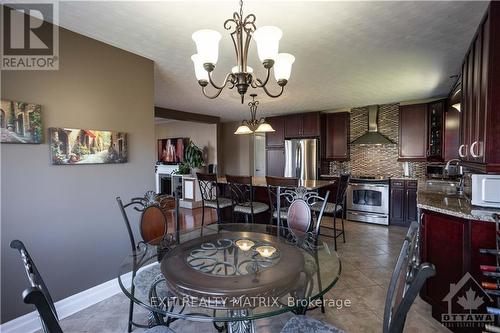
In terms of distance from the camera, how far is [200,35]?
155 centimetres

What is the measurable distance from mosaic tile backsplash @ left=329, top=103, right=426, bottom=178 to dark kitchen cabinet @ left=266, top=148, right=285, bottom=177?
54.7 inches

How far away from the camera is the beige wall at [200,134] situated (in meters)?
7.30

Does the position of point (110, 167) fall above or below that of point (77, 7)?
below

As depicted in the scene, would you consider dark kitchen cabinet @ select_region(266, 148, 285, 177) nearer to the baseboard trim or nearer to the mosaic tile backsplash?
the mosaic tile backsplash

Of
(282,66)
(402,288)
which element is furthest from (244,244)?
(282,66)

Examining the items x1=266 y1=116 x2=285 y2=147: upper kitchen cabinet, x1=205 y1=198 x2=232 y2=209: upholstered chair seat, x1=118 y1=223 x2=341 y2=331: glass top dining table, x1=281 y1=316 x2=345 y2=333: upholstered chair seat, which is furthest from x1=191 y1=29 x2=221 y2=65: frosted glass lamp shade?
x1=266 y1=116 x2=285 y2=147: upper kitchen cabinet

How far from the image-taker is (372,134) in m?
5.34

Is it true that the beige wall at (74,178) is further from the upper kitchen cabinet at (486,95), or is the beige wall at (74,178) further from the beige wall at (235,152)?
the beige wall at (235,152)

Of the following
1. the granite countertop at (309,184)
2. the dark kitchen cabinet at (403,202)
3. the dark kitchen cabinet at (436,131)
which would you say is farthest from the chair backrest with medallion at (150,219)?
the dark kitchen cabinet at (436,131)

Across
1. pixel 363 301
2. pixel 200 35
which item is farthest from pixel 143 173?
pixel 363 301

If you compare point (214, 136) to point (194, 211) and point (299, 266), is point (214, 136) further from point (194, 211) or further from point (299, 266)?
point (299, 266)

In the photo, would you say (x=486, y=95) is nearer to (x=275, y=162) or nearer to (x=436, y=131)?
(x=436, y=131)

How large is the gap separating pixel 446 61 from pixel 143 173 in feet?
11.8

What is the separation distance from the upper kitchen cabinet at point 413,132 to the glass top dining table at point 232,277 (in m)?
3.82
